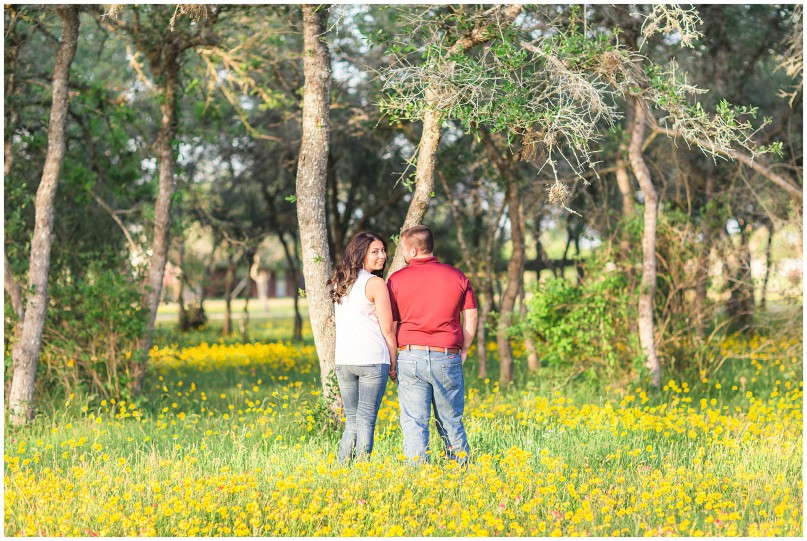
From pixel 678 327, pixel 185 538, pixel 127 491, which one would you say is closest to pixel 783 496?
pixel 185 538

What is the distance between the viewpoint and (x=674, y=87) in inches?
255

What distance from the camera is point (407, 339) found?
5750mm

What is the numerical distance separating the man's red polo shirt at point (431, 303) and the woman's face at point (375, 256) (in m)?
0.17

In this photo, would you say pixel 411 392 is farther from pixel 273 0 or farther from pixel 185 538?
pixel 273 0

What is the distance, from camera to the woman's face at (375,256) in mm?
5906

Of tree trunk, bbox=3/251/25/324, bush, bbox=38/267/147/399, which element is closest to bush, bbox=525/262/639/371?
bush, bbox=38/267/147/399

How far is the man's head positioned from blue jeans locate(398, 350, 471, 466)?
690 millimetres

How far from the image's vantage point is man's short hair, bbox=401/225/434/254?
5.80 m

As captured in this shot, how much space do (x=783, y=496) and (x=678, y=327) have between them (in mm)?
4768

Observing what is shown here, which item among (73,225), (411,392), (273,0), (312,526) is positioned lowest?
(312,526)

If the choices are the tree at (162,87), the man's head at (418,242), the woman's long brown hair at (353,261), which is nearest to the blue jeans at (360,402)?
the woman's long brown hair at (353,261)

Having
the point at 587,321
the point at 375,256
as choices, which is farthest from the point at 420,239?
the point at 587,321

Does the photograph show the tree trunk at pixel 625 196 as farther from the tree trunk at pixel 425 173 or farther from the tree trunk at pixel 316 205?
the tree trunk at pixel 316 205

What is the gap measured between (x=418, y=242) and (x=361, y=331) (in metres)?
0.74
